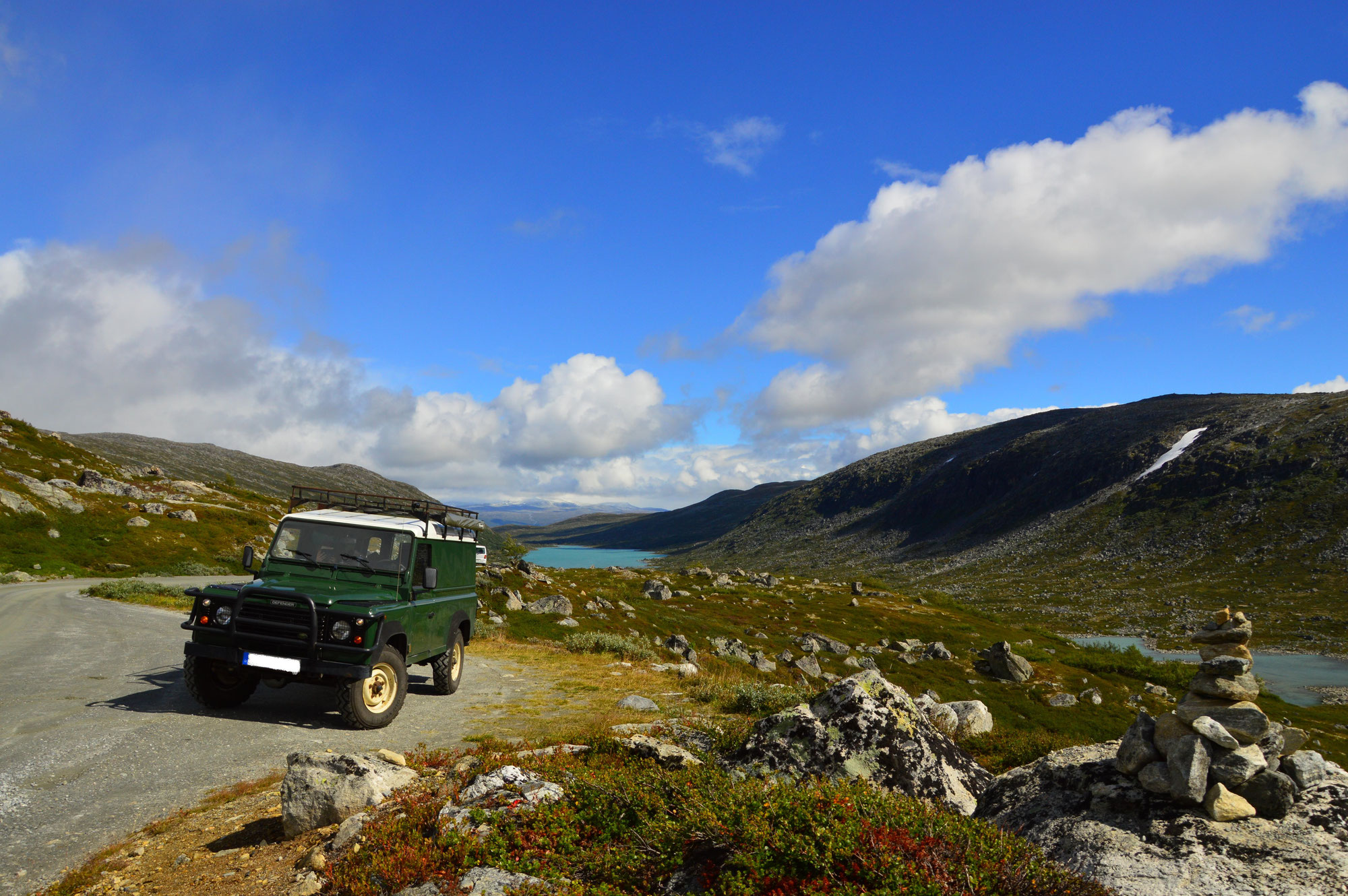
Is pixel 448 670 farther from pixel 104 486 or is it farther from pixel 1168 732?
pixel 104 486

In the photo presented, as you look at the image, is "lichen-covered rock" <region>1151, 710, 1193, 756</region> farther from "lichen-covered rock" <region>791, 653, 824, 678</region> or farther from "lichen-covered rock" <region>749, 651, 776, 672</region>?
"lichen-covered rock" <region>791, 653, 824, 678</region>

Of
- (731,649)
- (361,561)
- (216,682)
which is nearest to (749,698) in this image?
(361,561)

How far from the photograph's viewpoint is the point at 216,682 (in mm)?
11562

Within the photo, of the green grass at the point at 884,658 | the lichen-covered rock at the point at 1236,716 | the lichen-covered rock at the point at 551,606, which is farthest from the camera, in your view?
the lichen-covered rock at the point at 551,606

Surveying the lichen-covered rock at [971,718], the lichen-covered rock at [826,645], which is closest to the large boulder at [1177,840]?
the lichen-covered rock at [971,718]

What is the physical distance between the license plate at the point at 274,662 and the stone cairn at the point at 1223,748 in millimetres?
10822

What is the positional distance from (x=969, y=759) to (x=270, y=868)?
780 cm

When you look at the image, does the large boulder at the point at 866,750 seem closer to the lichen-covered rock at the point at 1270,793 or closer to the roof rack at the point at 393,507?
the lichen-covered rock at the point at 1270,793

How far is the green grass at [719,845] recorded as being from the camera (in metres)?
4.46

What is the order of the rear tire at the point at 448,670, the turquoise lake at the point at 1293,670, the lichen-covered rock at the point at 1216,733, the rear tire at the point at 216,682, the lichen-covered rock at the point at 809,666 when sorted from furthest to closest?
the turquoise lake at the point at 1293,670
the lichen-covered rock at the point at 809,666
the rear tire at the point at 448,670
the rear tire at the point at 216,682
the lichen-covered rock at the point at 1216,733

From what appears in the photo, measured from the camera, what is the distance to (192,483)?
282ft

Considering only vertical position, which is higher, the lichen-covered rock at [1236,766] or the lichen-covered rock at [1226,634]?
the lichen-covered rock at [1226,634]

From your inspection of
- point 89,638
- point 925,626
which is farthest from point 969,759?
point 925,626

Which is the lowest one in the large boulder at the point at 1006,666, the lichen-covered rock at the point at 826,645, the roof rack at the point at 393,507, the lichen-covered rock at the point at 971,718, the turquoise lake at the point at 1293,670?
the turquoise lake at the point at 1293,670
